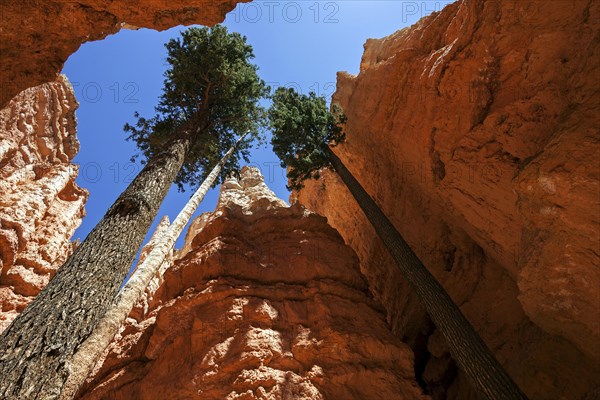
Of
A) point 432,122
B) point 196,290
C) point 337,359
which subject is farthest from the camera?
point 432,122

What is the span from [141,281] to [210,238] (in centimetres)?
310

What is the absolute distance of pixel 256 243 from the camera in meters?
11.6

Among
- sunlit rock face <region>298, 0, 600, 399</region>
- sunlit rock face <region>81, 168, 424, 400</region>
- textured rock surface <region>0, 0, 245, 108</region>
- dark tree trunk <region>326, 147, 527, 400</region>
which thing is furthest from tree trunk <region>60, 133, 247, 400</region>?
sunlit rock face <region>298, 0, 600, 399</region>

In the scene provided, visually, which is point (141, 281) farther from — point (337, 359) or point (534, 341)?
point (534, 341)

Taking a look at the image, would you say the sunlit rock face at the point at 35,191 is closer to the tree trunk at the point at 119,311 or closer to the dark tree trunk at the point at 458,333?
the tree trunk at the point at 119,311

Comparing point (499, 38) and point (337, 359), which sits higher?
point (499, 38)

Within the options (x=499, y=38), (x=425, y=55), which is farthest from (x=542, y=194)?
(x=425, y=55)

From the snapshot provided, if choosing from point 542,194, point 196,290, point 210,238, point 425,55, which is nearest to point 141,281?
point 196,290

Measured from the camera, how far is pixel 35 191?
648 inches

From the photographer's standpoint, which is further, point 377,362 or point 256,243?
point 256,243

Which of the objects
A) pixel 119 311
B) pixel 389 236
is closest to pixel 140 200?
pixel 119 311

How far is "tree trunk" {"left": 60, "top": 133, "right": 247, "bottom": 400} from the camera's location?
5.98 metres

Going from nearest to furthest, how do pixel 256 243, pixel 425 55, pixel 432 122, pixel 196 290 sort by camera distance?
pixel 196 290
pixel 432 122
pixel 256 243
pixel 425 55

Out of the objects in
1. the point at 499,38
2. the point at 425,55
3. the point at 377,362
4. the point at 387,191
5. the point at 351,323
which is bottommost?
the point at 377,362
